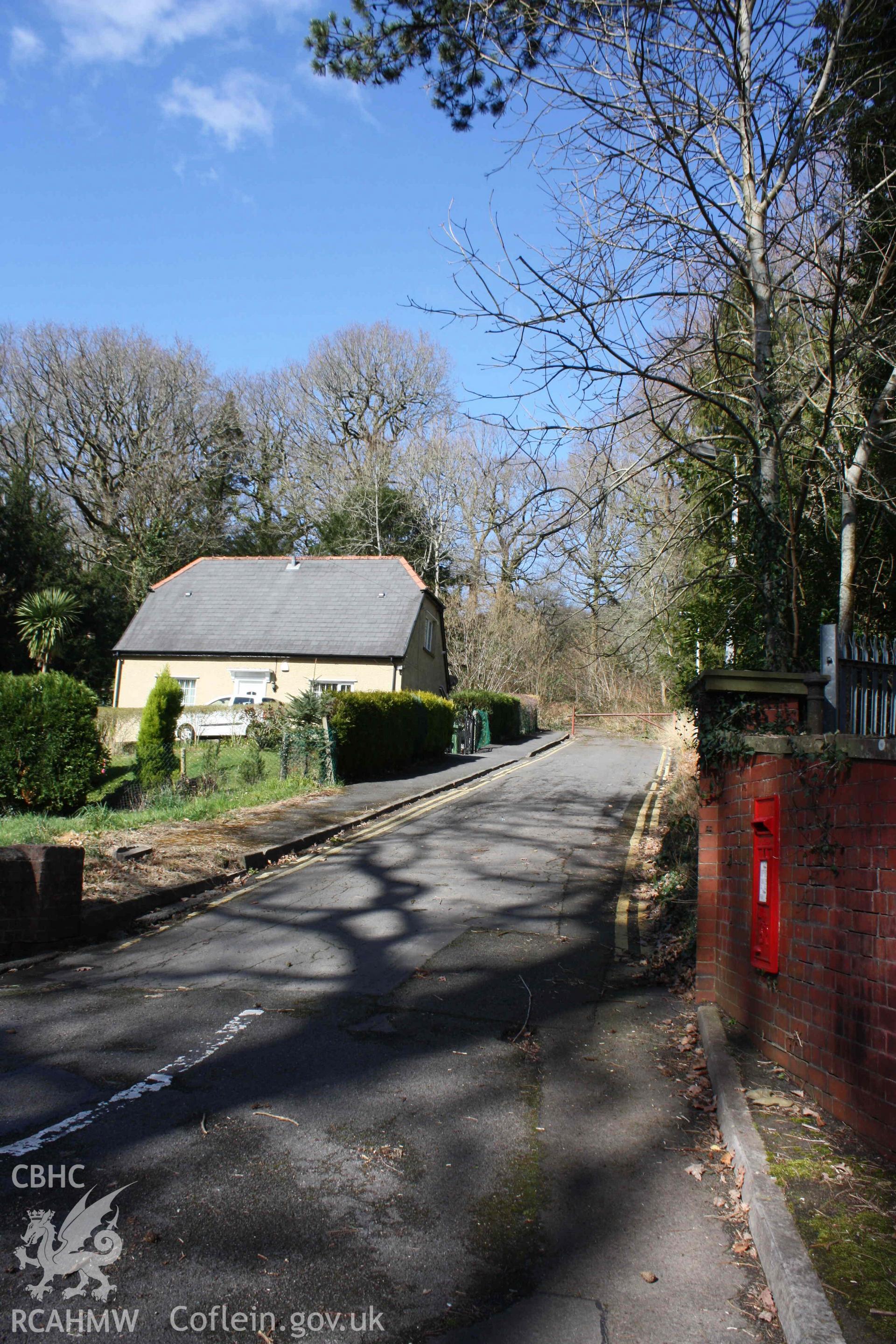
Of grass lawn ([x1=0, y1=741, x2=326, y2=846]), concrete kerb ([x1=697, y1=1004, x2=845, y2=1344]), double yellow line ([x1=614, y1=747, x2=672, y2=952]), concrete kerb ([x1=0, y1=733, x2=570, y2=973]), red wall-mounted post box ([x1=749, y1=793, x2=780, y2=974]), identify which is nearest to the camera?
concrete kerb ([x1=697, y1=1004, x2=845, y2=1344])

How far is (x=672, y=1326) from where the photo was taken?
10.0 feet

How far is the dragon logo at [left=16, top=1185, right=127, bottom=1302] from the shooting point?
10.2ft

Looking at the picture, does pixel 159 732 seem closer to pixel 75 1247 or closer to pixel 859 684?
pixel 859 684

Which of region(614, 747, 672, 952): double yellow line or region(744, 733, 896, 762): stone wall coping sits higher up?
region(744, 733, 896, 762): stone wall coping

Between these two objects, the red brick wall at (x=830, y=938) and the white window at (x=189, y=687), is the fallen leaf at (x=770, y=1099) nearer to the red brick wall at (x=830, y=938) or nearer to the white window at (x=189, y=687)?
the red brick wall at (x=830, y=938)

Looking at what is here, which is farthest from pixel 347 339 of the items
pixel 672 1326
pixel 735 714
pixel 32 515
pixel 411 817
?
pixel 672 1326

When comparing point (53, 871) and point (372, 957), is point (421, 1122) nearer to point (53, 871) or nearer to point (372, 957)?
point (372, 957)

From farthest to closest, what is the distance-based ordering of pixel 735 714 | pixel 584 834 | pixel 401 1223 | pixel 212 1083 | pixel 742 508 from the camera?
1. pixel 584 834
2. pixel 742 508
3. pixel 735 714
4. pixel 212 1083
5. pixel 401 1223

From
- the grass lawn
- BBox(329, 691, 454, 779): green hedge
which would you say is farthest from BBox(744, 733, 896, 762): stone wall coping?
BBox(329, 691, 454, 779): green hedge

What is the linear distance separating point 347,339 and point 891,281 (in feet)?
141

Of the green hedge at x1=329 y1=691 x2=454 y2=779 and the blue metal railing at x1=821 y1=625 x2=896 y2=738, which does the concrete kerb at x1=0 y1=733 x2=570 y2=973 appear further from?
the blue metal railing at x1=821 y1=625 x2=896 y2=738

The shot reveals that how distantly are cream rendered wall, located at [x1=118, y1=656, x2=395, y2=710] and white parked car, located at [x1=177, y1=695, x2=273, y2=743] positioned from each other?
8.15ft

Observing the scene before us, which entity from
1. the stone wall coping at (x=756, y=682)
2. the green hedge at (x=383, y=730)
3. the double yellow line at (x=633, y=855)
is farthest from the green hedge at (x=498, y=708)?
the stone wall coping at (x=756, y=682)

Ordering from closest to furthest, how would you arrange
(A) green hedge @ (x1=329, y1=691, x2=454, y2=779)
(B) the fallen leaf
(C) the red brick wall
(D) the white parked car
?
1. (C) the red brick wall
2. (B) the fallen leaf
3. (A) green hedge @ (x1=329, y1=691, x2=454, y2=779)
4. (D) the white parked car
